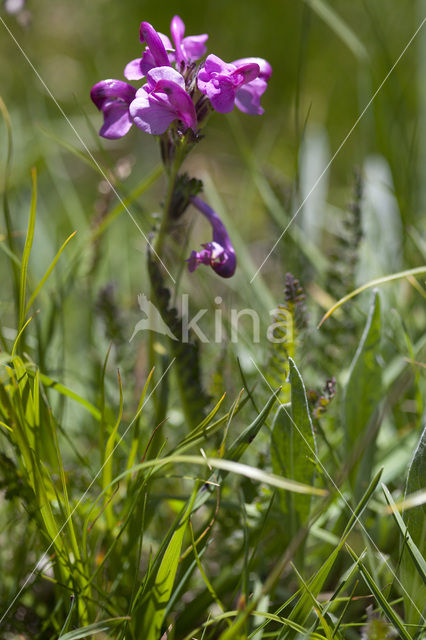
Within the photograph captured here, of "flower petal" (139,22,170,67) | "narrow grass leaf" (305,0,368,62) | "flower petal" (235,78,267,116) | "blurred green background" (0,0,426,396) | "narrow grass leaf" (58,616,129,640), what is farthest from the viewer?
"blurred green background" (0,0,426,396)

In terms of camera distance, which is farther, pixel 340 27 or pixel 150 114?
pixel 340 27

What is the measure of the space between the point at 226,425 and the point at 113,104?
15.1 inches

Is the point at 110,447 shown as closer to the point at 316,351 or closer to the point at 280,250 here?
the point at 316,351

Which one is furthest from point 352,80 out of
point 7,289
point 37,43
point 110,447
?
point 110,447

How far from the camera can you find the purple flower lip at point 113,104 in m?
0.65

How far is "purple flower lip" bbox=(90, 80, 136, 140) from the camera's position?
650mm

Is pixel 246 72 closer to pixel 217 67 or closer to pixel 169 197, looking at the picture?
pixel 217 67

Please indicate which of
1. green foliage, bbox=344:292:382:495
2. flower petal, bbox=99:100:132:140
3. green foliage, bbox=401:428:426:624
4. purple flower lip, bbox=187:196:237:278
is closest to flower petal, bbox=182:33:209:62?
flower petal, bbox=99:100:132:140

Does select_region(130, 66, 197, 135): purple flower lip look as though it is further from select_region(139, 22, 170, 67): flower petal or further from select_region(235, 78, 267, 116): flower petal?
select_region(235, 78, 267, 116): flower petal

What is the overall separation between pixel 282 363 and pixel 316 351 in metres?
0.31

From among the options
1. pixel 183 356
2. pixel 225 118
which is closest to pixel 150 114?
pixel 183 356

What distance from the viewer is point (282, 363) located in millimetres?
686

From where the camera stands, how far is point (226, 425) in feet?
2.09

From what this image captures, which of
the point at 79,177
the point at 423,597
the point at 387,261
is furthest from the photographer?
the point at 79,177
